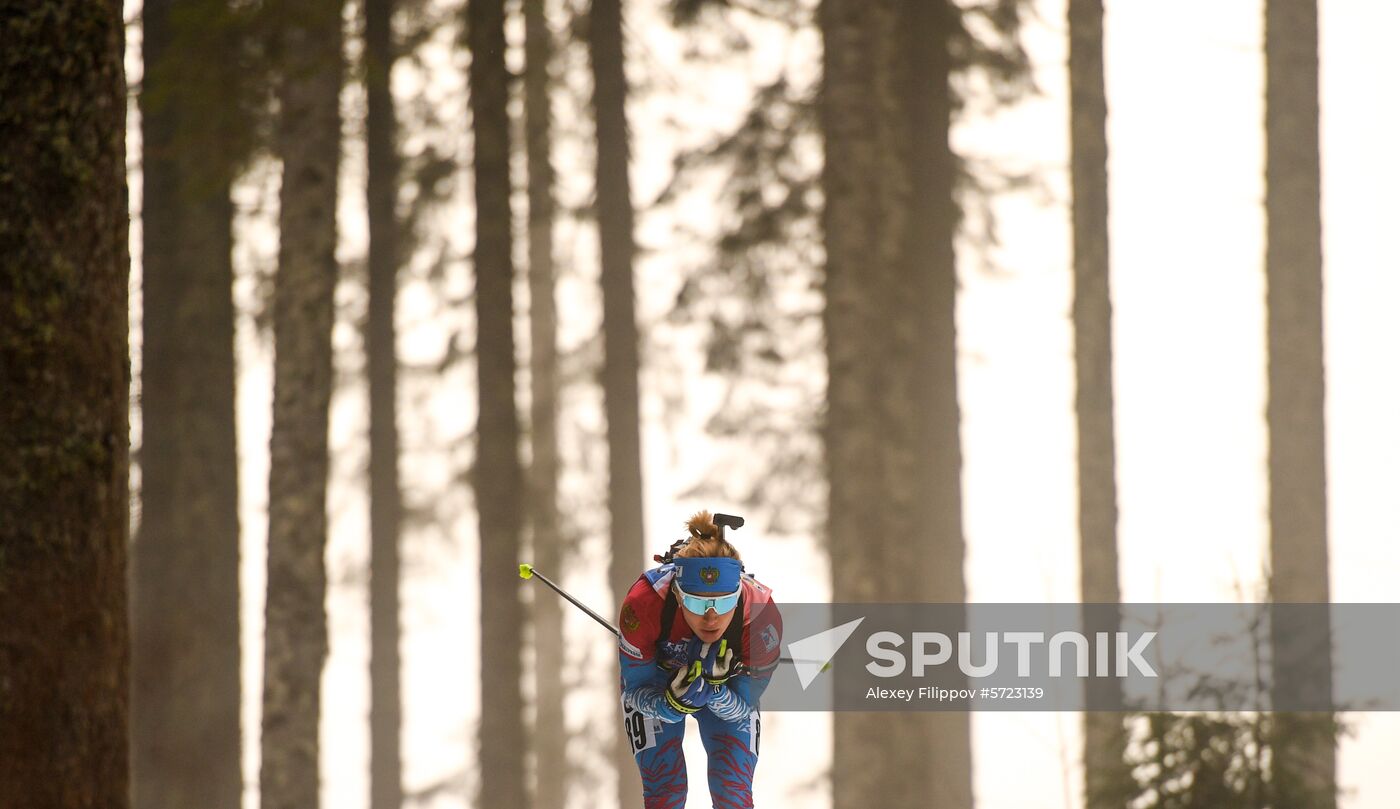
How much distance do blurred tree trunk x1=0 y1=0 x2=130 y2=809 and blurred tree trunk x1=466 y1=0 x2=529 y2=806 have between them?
761 centimetres

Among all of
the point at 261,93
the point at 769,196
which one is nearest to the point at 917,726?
the point at 769,196

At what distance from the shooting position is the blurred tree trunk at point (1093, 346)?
10250 mm

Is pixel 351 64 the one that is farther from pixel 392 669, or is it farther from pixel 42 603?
pixel 392 669

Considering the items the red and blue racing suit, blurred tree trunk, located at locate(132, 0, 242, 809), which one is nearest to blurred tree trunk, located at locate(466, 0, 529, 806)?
blurred tree trunk, located at locate(132, 0, 242, 809)

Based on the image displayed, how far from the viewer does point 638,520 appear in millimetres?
15156

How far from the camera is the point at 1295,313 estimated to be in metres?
9.78

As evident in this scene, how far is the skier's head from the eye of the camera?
5.47 meters

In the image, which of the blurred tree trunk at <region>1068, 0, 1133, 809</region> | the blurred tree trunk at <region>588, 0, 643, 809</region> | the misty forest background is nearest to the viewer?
the misty forest background

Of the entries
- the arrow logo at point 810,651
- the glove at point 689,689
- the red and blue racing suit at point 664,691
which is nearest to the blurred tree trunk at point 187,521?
the arrow logo at point 810,651

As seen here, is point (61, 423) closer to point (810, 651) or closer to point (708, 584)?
point (708, 584)

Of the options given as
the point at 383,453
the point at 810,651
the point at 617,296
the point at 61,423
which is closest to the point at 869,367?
the point at 810,651

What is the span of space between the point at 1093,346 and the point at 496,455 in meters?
6.02

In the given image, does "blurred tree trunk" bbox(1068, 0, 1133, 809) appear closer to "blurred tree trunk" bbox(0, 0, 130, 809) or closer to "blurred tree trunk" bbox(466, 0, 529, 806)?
"blurred tree trunk" bbox(466, 0, 529, 806)

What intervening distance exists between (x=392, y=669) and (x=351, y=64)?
9.02 m
